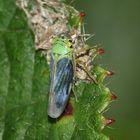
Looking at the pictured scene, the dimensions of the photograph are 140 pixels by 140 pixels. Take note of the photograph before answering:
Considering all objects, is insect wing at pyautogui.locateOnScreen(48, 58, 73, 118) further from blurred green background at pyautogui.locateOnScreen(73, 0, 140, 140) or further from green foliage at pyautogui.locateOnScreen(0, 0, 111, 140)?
blurred green background at pyautogui.locateOnScreen(73, 0, 140, 140)

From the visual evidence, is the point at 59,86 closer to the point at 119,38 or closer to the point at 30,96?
the point at 30,96

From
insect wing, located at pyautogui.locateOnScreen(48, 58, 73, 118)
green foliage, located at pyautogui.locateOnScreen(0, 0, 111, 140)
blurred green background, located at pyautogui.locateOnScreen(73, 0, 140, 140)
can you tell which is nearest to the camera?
green foliage, located at pyautogui.locateOnScreen(0, 0, 111, 140)

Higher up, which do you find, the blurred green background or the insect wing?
the blurred green background

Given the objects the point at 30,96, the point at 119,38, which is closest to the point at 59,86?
the point at 30,96

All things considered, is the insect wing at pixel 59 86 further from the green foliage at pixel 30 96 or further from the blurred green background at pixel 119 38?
the blurred green background at pixel 119 38

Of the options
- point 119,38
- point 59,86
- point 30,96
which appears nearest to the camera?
point 30,96

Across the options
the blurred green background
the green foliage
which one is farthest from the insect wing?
the blurred green background
